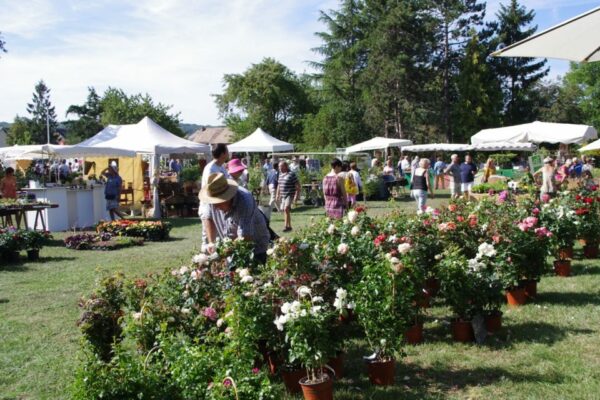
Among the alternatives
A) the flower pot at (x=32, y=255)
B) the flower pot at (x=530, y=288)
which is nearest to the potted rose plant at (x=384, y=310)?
the flower pot at (x=530, y=288)

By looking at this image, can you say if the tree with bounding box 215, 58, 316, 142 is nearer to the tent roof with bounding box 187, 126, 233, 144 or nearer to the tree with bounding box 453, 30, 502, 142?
the tree with bounding box 453, 30, 502, 142

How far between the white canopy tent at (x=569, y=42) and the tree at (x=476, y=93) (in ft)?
131

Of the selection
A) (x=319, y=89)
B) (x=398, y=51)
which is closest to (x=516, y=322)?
(x=398, y=51)

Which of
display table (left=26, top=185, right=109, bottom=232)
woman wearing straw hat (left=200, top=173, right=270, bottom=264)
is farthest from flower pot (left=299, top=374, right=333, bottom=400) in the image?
display table (left=26, top=185, right=109, bottom=232)

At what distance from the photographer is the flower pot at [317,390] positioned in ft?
12.0

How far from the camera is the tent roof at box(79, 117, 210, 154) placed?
17266 mm

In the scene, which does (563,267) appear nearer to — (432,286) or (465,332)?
(432,286)

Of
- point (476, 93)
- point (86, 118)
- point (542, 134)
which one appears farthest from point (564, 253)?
point (86, 118)

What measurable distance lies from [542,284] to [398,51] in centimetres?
3632

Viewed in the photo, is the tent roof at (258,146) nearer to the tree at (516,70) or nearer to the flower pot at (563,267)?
the flower pot at (563,267)

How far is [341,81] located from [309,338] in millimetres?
47808

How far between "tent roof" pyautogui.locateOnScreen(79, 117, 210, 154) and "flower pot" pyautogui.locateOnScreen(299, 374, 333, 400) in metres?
14.3

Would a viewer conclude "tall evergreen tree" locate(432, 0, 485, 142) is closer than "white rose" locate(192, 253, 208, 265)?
No

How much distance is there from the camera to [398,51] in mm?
41531
